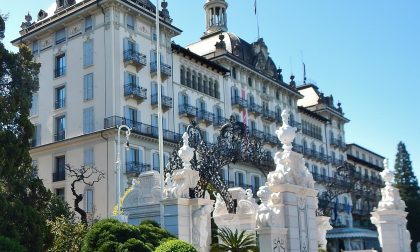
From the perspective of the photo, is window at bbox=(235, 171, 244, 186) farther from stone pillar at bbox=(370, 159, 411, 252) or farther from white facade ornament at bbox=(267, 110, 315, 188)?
white facade ornament at bbox=(267, 110, 315, 188)

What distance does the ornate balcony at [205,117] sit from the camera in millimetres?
54594

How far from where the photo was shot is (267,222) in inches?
778

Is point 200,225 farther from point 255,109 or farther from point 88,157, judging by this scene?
point 255,109

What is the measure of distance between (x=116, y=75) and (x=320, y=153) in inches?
1541

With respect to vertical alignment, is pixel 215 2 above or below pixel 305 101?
above

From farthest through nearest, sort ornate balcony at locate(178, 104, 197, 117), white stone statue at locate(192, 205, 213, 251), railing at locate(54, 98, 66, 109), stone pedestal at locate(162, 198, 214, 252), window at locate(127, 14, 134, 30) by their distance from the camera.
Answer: ornate balcony at locate(178, 104, 197, 117)
railing at locate(54, 98, 66, 109)
window at locate(127, 14, 134, 30)
white stone statue at locate(192, 205, 213, 251)
stone pedestal at locate(162, 198, 214, 252)

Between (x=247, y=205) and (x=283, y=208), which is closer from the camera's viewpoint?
(x=283, y=208)

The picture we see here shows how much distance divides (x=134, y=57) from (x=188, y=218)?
26.2 meters

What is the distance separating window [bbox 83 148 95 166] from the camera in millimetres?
46656

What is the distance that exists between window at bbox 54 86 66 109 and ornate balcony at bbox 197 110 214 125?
11.7 meters

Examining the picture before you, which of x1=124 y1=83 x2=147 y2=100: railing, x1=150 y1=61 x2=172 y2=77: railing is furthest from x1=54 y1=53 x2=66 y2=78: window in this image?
x1=150 y1=61 x2=172 y2=77: railing

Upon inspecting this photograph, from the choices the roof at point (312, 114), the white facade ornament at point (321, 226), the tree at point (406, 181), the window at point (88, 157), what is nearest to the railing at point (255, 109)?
the roof at point (312, 114)

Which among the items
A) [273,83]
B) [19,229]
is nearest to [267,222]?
[19,229]

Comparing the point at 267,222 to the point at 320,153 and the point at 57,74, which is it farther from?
the point at 320,153
